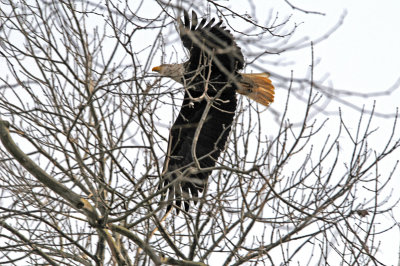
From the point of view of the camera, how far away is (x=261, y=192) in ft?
14.1

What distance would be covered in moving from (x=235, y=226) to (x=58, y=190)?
1515mm

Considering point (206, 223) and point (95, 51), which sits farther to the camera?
point (95, 51)

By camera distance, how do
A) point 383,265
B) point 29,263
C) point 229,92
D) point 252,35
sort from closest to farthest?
point 383,265, point 252,35, point 29,263, point 229,92

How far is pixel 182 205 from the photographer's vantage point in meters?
4.93

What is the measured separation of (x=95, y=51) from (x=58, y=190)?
1595mm

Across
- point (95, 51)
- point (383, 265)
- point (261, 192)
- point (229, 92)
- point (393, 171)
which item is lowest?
point (383, 265)

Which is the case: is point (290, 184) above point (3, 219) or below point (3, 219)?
above

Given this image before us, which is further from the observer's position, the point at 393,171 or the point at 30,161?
the point at 393,171

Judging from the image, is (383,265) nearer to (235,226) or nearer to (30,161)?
(235,226)

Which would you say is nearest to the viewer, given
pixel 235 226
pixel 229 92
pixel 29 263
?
pixel 235 226

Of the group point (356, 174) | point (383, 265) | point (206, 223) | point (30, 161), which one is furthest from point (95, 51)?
point (383, 265)

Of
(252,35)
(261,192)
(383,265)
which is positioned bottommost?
(383,265)

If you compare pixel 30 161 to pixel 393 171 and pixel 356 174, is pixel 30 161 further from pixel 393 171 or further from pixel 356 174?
pixel 393 171

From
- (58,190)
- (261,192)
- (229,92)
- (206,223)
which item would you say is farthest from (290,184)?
(58,190)
